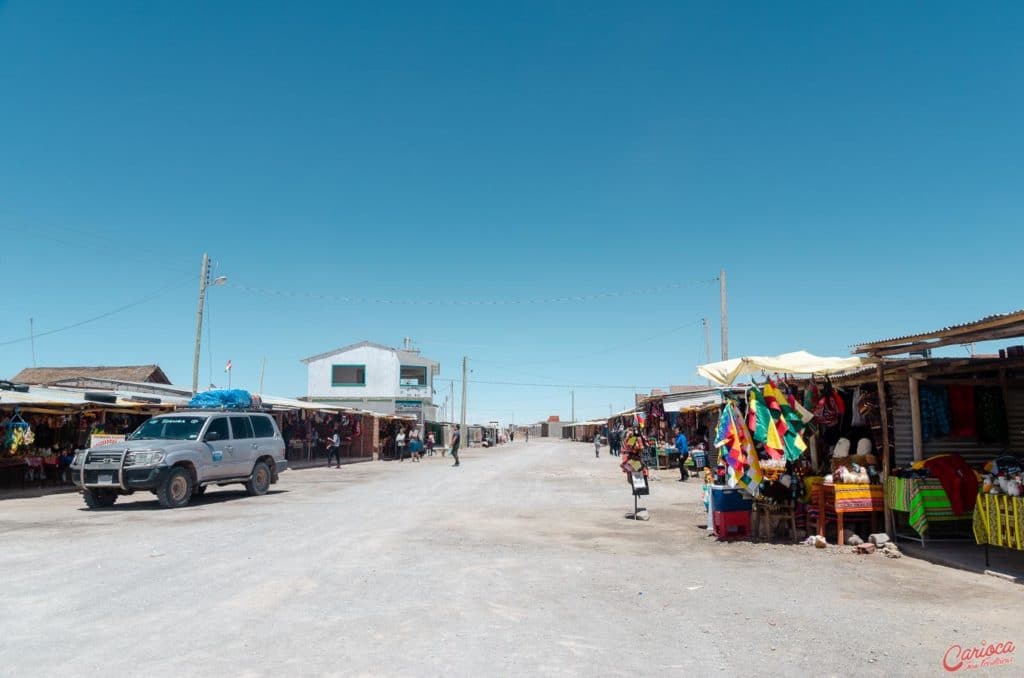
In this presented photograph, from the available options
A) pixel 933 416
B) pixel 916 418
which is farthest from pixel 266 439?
pixel 933 416

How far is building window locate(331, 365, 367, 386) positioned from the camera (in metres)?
67.0

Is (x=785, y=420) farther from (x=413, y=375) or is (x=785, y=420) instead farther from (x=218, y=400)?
(x=413, y=375)

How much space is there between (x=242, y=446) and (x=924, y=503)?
1465 cm

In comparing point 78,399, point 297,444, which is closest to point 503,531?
point 78,399

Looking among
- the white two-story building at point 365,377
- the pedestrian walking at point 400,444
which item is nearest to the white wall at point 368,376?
the white two-story building at point 365,377

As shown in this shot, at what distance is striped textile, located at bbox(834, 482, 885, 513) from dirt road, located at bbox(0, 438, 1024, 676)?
3.59 ft

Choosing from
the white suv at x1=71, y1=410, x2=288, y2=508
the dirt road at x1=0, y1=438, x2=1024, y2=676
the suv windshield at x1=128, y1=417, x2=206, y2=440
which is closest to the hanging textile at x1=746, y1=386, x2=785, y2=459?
the dirt road at x1=0, y1=438, x2=1024, y2=676

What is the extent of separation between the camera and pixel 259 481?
59.8 ft

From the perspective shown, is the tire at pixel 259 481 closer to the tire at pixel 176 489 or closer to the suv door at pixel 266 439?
the suv door at pixel 266 439

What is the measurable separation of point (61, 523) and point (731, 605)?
39.4ft

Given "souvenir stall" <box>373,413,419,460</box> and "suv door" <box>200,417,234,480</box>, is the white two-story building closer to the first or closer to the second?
"souvenir stall" <box>373,413,419,460</box>

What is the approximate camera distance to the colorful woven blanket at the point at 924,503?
32.2 feet

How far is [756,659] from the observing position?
523 cm

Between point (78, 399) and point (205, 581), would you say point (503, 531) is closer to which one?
point (205, 581)
